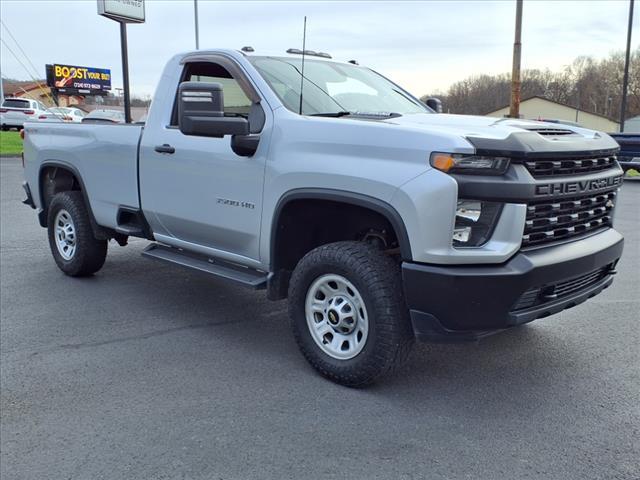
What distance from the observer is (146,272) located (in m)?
6.67

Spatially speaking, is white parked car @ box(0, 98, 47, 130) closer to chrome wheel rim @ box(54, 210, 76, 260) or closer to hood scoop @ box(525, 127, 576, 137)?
chrome wheel rim @ box(54, 210, 76, 260)

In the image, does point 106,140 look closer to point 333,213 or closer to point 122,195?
point 122,195

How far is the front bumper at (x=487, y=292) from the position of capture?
3176mm

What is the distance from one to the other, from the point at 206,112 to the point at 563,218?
7.39 ft

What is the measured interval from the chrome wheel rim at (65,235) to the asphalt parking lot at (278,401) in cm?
93

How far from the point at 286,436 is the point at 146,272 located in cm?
390

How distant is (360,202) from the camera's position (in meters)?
3.49

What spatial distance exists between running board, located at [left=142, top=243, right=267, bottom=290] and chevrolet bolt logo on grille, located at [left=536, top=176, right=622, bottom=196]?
189 cm

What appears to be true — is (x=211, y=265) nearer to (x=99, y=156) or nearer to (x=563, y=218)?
(x=99, y=156)

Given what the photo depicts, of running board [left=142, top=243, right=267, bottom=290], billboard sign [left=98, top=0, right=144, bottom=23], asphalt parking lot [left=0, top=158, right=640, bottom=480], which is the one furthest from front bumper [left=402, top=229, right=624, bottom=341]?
billboard sign [left=98, top=0, right=144, bottom=23]

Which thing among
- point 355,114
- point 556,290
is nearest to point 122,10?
point 355,114

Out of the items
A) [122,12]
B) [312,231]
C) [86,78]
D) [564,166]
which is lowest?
[312,231]

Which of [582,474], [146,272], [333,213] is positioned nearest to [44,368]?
[333,213]

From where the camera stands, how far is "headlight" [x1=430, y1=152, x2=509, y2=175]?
124 inches
